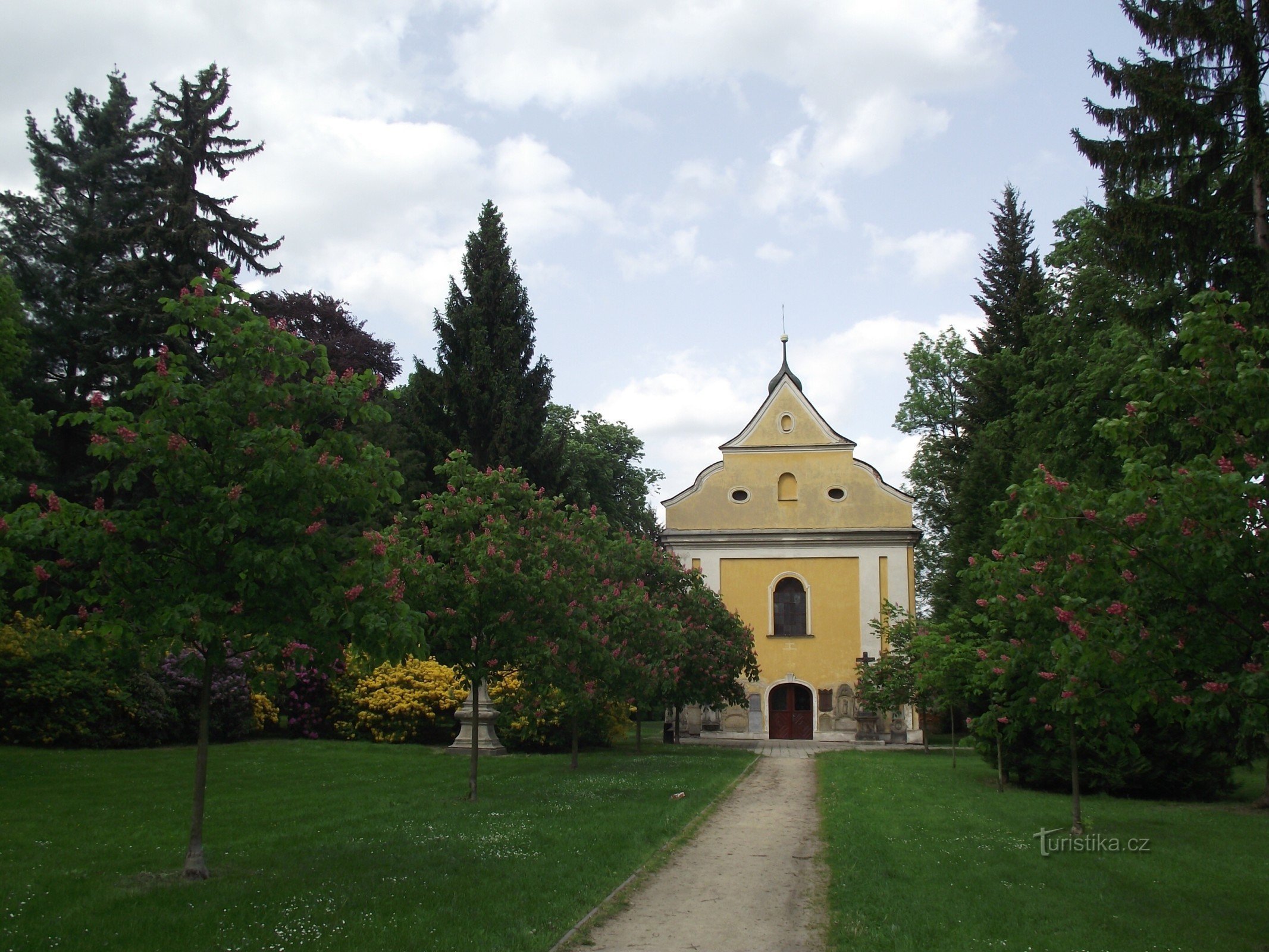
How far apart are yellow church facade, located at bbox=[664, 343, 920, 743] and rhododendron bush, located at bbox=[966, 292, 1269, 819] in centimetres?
2758

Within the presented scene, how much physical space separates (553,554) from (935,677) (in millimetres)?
7868

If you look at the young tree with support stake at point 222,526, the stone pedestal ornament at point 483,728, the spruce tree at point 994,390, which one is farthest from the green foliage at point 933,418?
the young tree with support stake at point 222,526

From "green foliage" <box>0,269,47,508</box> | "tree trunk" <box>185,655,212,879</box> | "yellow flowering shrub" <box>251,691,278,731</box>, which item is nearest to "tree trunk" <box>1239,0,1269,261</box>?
"tree trunk" <box>185,655,212,879</box>

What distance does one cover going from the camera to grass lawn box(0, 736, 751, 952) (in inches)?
277

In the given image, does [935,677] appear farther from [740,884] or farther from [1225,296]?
[1225,296]

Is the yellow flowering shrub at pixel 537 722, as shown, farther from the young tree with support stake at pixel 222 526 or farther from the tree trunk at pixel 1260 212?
the tree trunk at pixel 1260 212

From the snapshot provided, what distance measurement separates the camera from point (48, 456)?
2630 centimetres

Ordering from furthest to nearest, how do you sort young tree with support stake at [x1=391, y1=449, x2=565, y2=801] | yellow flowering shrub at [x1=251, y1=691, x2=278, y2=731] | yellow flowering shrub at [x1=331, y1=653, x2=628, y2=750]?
yellow flowering shrub at [x1=331, y1=653, x2=628, y2=750] < yellow flowering shrub at [x1=251, y1=691, x2=278, y2=731] < young tree with support stake at [x1=391, y1=449, x2=565, y2=801]

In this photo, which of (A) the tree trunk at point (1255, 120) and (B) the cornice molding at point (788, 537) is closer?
(A) the tree trunk at point (1255, 120)

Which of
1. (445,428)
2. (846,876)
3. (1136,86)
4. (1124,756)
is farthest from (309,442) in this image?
(445,428)

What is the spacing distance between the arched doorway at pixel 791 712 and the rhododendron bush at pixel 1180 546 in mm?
27607

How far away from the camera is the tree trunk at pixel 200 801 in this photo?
8.67 metres

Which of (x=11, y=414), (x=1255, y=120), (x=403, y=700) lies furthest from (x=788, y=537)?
(x=11, y=414)

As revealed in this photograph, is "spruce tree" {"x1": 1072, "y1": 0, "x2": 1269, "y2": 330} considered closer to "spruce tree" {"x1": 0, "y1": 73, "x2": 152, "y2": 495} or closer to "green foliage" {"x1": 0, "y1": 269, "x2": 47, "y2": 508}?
"green foliage" {"x1": 0, "y1": 269, "x2": 47, "y2": 508}
